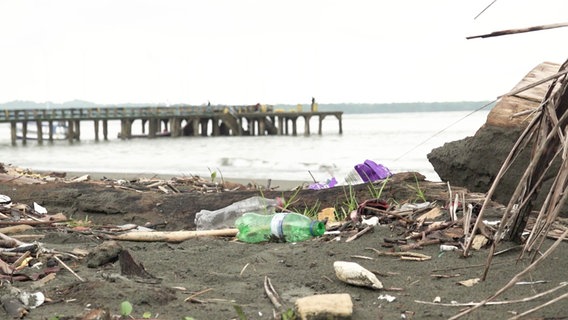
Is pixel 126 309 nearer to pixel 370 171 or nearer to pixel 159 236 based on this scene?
pixel 159 236

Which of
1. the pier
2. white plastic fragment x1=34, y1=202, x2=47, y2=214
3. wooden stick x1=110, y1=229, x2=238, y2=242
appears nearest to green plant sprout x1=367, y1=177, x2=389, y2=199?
wooden stick x1=110, y1=229, x2=238, y2=242

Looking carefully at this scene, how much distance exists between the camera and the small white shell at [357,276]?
3.64 metres

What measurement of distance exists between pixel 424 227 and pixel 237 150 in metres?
35.3

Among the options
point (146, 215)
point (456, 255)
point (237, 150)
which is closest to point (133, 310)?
Result: point (456, 255)

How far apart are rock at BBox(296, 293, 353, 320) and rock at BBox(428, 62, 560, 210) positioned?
3.45 m

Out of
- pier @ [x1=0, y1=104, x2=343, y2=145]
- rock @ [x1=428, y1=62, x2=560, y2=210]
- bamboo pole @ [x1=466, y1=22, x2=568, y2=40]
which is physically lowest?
pier @ [x1=0, y1=104, x2=343, y2=145]

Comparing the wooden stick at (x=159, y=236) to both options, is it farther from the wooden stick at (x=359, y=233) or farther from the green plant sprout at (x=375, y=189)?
the green plant sprout at (x=375, y=189)

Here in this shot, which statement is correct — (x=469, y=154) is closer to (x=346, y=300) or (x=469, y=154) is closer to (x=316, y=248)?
(x=316, y=248)

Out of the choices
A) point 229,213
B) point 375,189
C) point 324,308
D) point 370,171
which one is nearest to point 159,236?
point 229,213

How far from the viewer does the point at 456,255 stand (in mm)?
4191

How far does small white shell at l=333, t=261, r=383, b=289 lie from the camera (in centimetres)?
364

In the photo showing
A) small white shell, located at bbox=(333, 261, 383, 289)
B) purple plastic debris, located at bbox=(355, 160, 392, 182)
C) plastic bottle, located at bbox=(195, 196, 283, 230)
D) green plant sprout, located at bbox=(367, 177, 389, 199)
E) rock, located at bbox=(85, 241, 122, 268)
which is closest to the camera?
small white shell, located at bbox=(333, 261, 383, 289)

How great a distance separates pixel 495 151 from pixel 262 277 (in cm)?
341

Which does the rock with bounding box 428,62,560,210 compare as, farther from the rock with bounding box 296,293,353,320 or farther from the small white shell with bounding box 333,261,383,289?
the rock with bounding box 296,293,353,320
